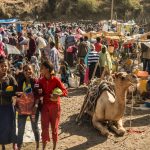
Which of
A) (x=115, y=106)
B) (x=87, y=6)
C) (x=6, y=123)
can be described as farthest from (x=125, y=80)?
(x=87, y=6)

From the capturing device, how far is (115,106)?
8.60 metres

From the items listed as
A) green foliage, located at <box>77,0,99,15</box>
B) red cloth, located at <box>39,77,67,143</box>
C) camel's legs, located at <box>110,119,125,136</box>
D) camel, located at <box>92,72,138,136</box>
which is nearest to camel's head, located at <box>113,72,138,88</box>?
camel, located at <box>92,72,138,136</box>

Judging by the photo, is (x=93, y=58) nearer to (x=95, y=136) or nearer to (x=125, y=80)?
(x=95, y=136)

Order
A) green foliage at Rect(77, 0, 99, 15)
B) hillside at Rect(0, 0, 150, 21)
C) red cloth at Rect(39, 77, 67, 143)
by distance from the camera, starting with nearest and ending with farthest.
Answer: red cloth at Rect(39, 77, 67, 143)
hillside at Rect(0, 0, 150, 21)
green foliage at Rect(77, 0, 99, 15)

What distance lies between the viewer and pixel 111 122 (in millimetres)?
9328

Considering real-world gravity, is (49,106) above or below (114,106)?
above

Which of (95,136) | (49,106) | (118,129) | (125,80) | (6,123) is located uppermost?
(125,80)

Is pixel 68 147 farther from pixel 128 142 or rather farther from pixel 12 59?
pixel 12 59

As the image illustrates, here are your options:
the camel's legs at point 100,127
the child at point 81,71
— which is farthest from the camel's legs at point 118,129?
the child at point 81,71

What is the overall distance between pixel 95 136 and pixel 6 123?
2546 mm

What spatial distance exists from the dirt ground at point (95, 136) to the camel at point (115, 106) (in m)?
0.19

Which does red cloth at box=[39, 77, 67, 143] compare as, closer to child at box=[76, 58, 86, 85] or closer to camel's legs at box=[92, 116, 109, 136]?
camel's legs at box=[92, 116, 109, 136]

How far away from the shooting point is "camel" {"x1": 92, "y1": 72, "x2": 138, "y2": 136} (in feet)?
27.5

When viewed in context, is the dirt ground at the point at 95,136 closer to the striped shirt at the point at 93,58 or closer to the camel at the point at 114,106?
the camel at the point at 114,106
